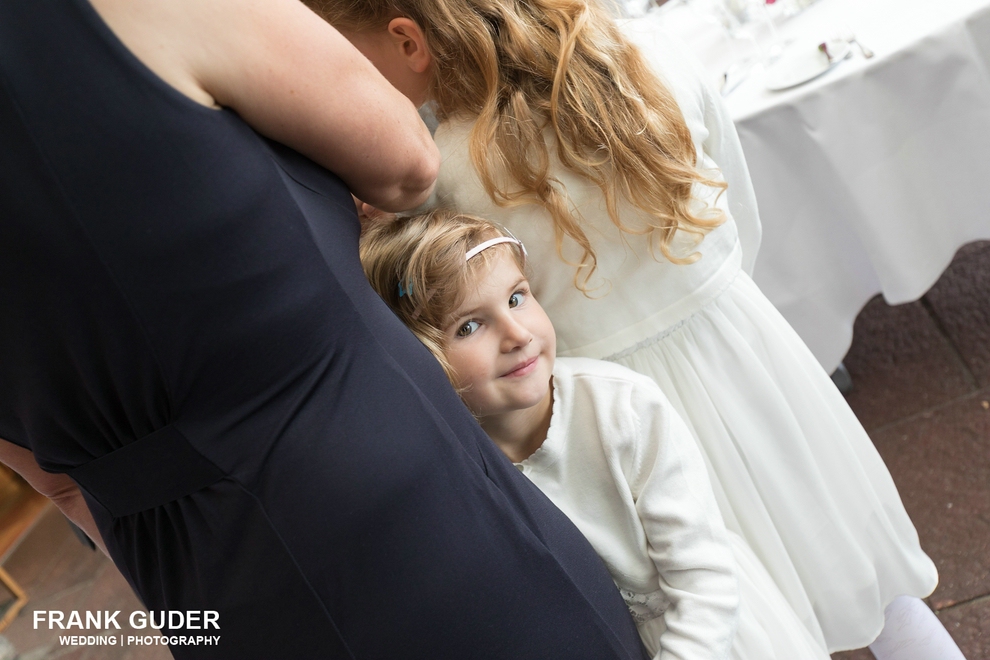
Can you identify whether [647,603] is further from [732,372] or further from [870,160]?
[870,160]

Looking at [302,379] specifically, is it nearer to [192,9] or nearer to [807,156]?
[192,9]

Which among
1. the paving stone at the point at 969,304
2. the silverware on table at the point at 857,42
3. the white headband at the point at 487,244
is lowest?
the paving stone at the point at 969,304

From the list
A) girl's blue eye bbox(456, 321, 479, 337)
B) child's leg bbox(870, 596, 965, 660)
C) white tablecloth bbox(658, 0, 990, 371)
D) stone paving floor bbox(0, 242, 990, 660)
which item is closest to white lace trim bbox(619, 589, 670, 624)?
girl's blue eye bbox(456, 321, 479, 337)

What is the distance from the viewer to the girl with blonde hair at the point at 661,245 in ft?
3.63

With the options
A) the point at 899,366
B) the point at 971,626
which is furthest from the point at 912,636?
the point at 899,366

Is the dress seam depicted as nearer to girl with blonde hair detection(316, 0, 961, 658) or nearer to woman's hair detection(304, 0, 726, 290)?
girl with blonde hair detection(316, 0, 961, 658)

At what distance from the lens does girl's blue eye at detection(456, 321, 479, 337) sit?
1111 mm

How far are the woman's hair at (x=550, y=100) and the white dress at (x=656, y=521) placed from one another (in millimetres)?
242

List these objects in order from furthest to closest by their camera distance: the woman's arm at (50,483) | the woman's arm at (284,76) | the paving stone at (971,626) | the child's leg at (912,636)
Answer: the paving stone at (971,626)
the child's leg at (912,636)
the woman's arm at (50,483)
the woman's arm at (284,76)

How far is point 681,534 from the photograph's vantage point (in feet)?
3.44

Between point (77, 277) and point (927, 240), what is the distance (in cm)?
188

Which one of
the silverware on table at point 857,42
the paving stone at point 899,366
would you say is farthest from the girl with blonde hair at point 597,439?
the paving stone at point 899,366

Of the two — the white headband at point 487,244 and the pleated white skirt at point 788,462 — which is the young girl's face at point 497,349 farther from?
the pleated white skirt at point 788,462

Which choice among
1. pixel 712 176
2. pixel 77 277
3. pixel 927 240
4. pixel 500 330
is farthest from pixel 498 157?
pixel 927 240
